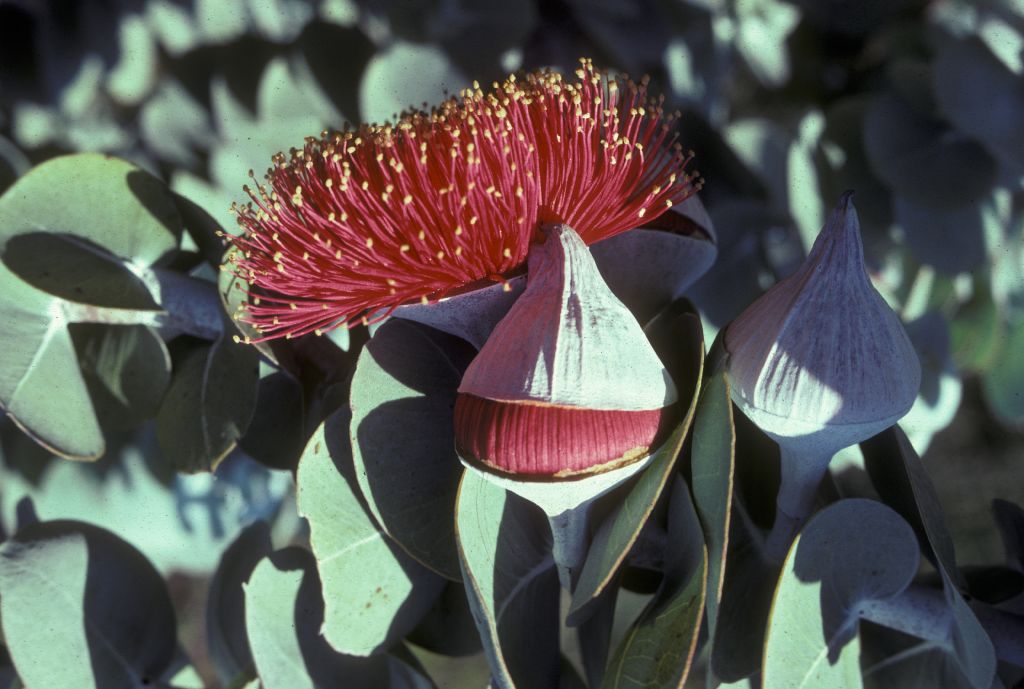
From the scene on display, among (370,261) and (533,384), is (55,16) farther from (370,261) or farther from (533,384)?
(533,384)

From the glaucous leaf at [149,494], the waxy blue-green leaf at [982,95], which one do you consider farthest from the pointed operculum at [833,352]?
the glaucous leaf at [149,494]

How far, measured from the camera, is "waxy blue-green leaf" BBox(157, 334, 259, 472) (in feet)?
1.97

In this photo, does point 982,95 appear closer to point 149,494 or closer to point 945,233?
point 945,233

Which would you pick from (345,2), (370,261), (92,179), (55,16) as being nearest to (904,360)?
(370,261)

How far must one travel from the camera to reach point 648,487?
447 millimetres

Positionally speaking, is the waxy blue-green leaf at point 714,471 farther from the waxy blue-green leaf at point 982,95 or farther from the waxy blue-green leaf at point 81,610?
the waxy blue-green leaf at point 982,95

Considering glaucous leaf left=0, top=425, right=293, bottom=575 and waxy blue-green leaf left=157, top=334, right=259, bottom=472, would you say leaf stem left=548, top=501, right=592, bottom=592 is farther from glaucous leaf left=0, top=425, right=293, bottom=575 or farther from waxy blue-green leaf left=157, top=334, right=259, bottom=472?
glaucous leaf left=0, top=425, right=293, bottom=575

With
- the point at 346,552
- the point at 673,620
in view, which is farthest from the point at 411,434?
the point at 673,620

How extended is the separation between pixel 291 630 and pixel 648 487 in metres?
0.29

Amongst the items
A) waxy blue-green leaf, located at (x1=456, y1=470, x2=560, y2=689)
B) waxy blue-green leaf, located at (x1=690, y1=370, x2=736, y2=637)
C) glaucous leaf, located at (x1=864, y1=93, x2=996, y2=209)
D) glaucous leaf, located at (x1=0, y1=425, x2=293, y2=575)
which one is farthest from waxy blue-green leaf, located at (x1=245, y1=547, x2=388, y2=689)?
glaucous leaf, located at (x1=864, y1=93, x2=996, y2=209)

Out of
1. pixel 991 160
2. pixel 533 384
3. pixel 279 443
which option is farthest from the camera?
pixel 991 160

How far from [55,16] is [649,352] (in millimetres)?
1057

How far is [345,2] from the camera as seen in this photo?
110 cm

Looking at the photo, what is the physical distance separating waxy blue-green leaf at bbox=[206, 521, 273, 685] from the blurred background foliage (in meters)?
0.28
